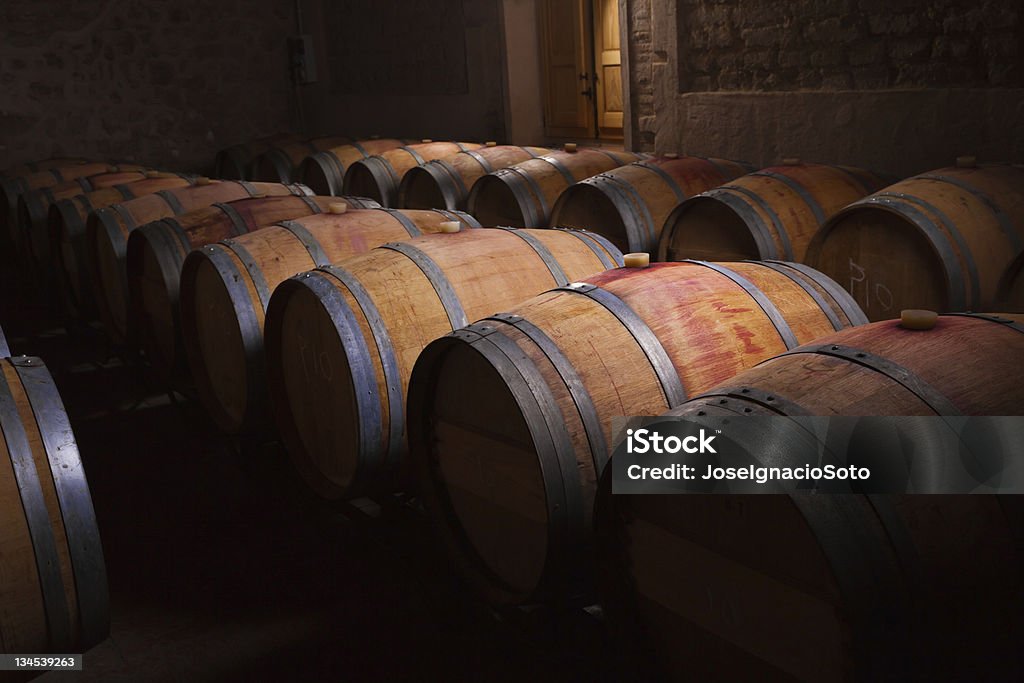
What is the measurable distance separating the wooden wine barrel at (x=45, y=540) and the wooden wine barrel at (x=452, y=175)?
4.43 metres

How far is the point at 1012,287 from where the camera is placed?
9.34 ft

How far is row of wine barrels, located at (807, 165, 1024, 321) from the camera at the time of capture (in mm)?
3377

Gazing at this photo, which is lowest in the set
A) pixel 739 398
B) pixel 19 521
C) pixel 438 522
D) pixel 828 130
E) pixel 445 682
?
pixel 445 682

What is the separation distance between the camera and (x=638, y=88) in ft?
24.1

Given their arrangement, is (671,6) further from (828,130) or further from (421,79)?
(421,79)

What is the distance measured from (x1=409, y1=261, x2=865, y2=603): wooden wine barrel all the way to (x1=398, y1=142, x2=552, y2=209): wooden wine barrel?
3796 millimetres

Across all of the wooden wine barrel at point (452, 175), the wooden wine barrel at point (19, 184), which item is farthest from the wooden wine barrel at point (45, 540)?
the wooden wine barrel at point (19, 184)

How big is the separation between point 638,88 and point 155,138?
7.36m

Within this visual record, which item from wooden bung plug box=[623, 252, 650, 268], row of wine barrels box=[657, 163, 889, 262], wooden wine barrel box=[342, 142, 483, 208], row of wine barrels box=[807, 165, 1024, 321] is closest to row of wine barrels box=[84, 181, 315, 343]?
wooden wine barrel box=[342, 142, 483, 208]

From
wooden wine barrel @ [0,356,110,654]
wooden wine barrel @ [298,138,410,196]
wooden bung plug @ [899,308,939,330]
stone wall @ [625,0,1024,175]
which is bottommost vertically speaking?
wooden wine barrel @ [0,356,110,654]

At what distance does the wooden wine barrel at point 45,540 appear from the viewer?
2.03 m

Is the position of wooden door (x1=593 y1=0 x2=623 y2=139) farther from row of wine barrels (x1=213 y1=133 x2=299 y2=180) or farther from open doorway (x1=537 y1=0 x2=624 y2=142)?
row of wine barrels (x1=213 y1=133 x2=299 y2=180)

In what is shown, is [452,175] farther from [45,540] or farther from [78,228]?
[45,540]

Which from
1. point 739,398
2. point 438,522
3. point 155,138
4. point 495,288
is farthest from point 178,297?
point 155,138
